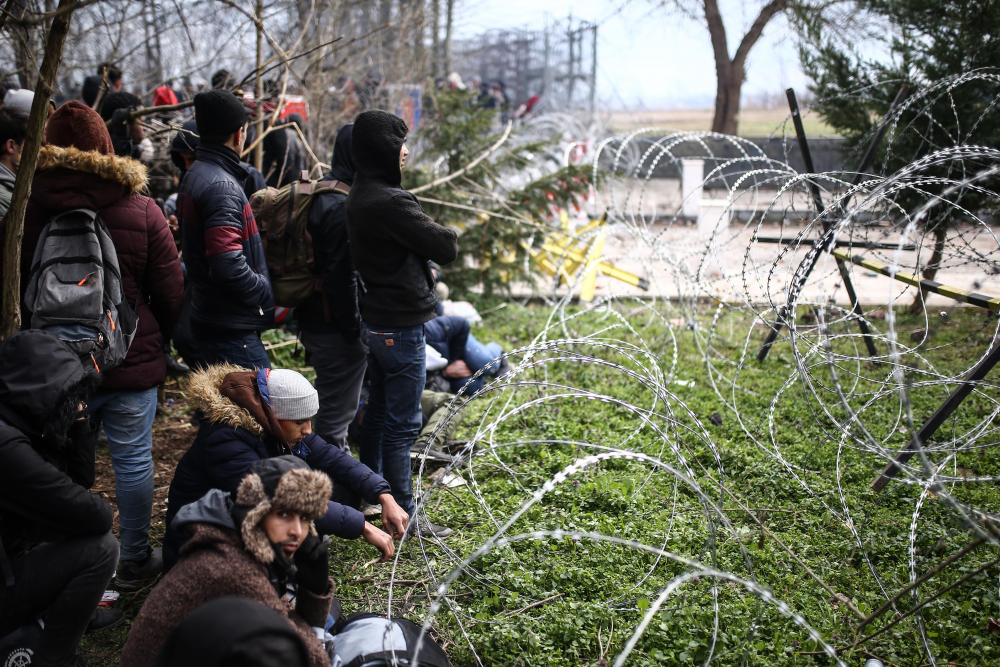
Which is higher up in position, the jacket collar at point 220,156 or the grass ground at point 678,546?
the jacket collar at point 220,156

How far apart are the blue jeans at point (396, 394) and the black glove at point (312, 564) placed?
1163mm

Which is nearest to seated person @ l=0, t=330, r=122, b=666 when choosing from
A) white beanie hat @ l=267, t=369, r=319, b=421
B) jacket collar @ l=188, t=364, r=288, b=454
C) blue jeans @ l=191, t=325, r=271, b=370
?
jacket collar @ l=188, t=364, r=288, b=454

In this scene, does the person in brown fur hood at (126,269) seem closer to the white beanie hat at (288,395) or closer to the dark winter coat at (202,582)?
the white beanie hat at (288,395)

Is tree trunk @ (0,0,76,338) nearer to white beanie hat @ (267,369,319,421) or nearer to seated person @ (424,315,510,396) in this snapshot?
white beanie hat @ (267,369,319,421)

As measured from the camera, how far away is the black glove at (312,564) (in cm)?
216

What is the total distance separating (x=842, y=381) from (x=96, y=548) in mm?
5080

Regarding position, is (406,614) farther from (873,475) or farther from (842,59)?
(842,59)

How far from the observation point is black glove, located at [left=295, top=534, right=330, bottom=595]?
2.16 metres

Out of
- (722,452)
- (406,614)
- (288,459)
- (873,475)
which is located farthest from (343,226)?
(873,475)

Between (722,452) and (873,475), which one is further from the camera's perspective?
(722,452)

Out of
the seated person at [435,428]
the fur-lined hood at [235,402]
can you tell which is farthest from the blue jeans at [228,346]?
the seated person at [435,428]

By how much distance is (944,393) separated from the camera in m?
5.20

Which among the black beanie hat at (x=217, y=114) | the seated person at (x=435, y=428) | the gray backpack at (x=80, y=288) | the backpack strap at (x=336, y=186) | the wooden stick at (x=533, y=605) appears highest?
the black beanie hat at (x=217, y=114)

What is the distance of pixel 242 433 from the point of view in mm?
2422
